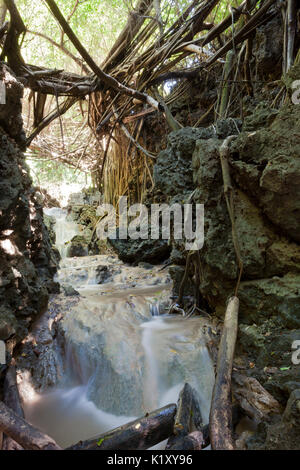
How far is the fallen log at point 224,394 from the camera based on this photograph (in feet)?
4.92

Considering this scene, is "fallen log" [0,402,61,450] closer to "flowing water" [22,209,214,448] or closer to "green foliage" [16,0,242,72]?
"flowing water" [22,209,214,448]

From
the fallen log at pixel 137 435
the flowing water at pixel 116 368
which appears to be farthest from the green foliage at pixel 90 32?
the fallen log at pixel 137 435

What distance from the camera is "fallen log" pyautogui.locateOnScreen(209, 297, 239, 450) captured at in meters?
1.50

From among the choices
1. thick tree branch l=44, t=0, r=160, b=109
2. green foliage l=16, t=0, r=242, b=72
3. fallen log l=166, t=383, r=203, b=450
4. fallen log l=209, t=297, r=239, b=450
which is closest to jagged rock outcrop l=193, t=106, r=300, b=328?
fallen log l=209, t=297, r=239, b=450

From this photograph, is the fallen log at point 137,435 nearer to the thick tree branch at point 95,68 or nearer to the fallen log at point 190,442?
the fallen log at point 190,442

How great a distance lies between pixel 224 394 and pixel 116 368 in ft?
3.72

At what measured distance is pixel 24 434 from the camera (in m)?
1.46

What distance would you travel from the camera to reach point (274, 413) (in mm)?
1749

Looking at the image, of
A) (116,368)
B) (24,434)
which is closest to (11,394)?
(24,434)

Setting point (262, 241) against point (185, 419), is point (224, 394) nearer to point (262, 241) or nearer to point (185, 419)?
point (185, 419)

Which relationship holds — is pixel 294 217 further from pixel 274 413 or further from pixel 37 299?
pixel 37 299

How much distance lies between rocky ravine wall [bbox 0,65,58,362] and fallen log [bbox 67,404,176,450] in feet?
3.67

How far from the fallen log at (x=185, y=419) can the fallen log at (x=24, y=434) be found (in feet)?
2.12
